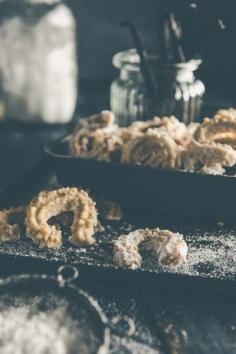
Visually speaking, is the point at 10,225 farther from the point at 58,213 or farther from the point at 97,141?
the point at 97,141

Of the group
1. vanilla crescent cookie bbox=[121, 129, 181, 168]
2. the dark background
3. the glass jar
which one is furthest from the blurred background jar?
vanilla crescent cookie bbox=[121, 129, 181, 168]

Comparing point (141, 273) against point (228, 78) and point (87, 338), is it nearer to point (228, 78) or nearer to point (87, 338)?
point (87, 338)

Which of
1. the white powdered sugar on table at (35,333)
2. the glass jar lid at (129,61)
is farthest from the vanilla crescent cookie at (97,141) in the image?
the white powdered sugar on table at (35,333)

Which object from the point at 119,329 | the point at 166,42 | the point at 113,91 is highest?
the point at 166,42

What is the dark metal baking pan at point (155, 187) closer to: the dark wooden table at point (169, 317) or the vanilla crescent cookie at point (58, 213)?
the vanilla crescent cookie at point (58, 213)

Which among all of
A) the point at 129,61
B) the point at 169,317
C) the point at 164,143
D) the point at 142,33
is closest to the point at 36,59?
the point at 129,61

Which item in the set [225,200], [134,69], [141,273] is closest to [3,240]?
[141,273]

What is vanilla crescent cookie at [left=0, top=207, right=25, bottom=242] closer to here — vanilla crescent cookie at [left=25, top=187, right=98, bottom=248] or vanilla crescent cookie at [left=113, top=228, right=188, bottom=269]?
vanilla crescent cookie at [left=25, top=187, right=98, bottom=248]
